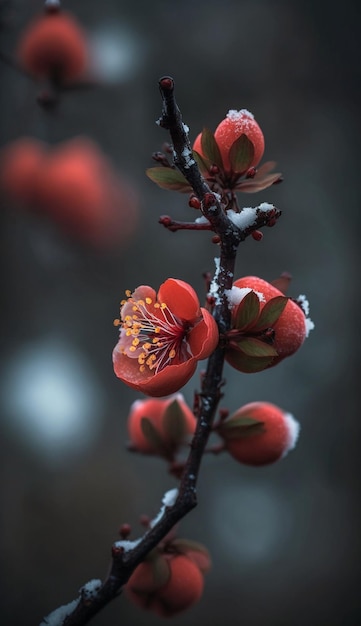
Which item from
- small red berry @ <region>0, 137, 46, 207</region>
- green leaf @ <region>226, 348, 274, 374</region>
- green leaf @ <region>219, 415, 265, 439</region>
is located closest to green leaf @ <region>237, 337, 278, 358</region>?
green leaf @ <region>226, 348, 274, 374</region>

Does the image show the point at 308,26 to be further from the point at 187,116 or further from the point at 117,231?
the point at 117,231

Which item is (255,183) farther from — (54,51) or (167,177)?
(54,51)

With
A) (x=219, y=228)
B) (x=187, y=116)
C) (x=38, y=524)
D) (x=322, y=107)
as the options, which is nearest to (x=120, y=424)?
(x=38, y=524)

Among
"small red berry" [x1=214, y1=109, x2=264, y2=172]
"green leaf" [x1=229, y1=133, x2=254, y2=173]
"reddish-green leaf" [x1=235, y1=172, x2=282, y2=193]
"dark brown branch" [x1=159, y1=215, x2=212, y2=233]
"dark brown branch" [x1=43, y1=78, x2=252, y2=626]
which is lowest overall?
"dark brown branch" [x1=43, y1=78, x2=252, y2=626]

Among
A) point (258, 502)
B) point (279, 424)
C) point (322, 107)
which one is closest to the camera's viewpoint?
point (279, 424)

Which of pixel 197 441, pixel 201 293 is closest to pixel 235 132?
pixel 197 441

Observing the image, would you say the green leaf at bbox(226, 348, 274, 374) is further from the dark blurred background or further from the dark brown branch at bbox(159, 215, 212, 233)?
the dark blurred background
